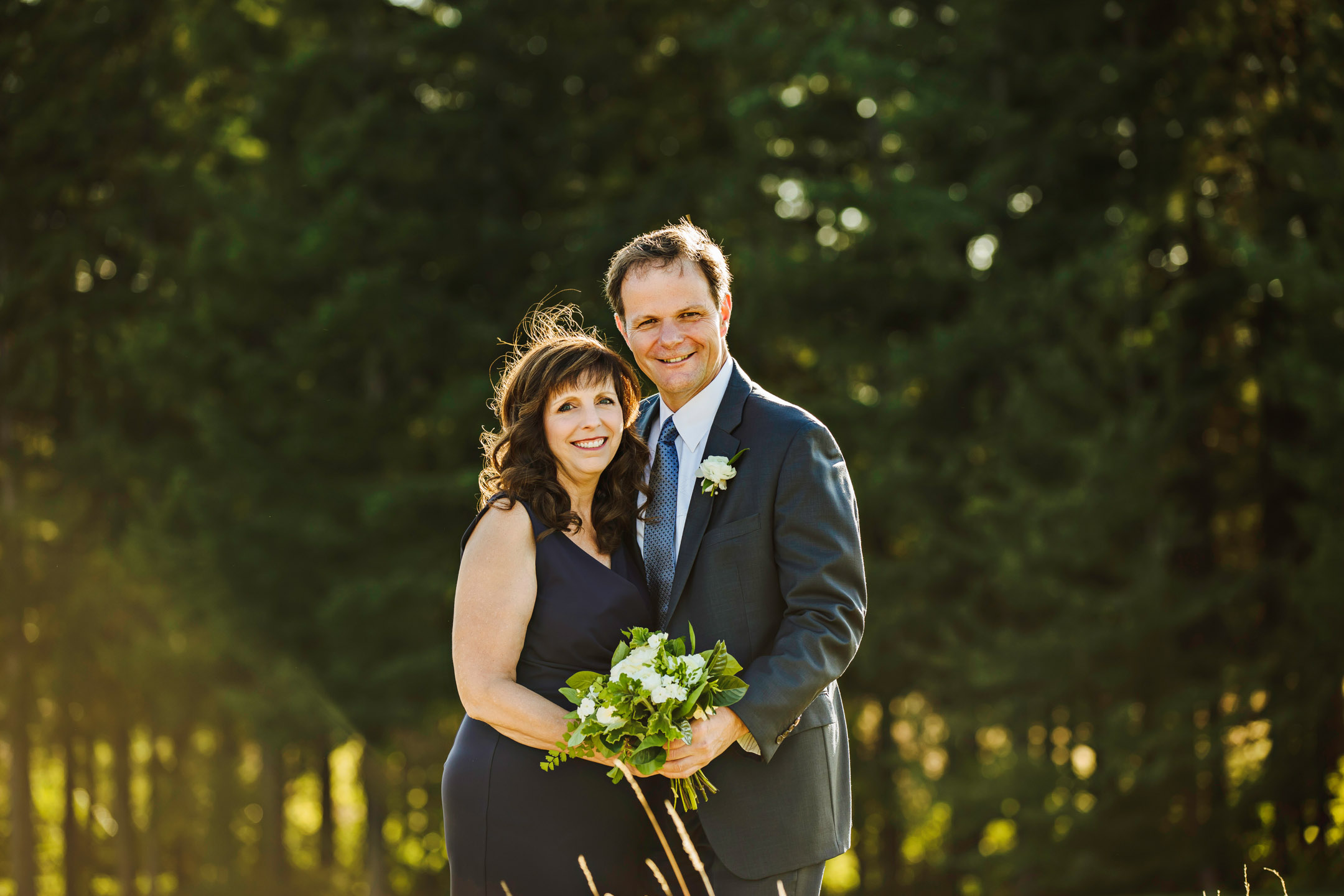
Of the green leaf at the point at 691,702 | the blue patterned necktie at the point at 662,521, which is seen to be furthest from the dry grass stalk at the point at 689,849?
the blue patterned necktie at the point at 662,521

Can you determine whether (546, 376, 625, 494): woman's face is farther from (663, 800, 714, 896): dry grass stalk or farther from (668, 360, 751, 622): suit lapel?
(663, 800, 714, 896): dry grass stalk

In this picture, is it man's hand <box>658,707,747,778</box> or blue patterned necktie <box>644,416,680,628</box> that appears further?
blue patterned necktie <box>644,416,680,628</box>

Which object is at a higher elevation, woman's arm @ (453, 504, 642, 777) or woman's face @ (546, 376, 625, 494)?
woman's face @ (546, 376, 625, 494)

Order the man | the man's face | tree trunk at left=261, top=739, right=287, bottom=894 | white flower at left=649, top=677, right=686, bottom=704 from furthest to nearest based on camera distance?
tree trunk at left=261, top=739, right=287, bottom=894
the man's face
the man
white flower at left=649, top=677, right=686, bottom=704

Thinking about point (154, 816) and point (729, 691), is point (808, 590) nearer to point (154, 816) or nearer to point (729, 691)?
point (729, 691)

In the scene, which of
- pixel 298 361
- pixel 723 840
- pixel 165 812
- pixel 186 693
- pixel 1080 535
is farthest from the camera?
pixel 165 812

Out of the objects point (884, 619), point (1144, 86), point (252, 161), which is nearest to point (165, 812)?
point (252, 161)

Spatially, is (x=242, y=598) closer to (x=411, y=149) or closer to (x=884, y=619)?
(x=411, y=149)

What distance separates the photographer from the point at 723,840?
2828 millimetres

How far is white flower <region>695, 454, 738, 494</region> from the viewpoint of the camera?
2846 millimetres

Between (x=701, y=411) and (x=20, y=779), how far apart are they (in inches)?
668

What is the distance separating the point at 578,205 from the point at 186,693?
9143mm

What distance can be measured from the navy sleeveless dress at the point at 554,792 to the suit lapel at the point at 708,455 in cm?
23

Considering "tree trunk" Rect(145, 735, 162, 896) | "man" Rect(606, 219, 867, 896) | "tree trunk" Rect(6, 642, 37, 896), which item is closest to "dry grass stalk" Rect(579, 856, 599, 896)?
"man" Rect(606, 219, 867, 896)
